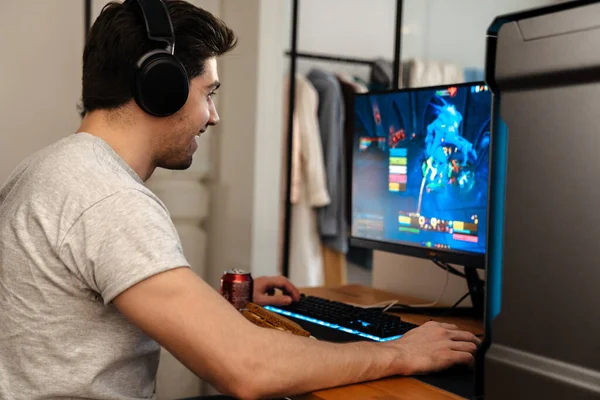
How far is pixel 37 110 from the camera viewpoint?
8.10 feet

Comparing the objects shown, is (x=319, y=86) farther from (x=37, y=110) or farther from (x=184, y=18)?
(x=184, y=18)

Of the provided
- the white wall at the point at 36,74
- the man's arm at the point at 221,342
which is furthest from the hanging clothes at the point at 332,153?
the man's arm at the point at 221,342

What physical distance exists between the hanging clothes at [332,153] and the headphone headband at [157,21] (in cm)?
235

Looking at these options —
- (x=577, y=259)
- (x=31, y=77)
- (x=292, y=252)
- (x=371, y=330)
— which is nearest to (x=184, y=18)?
(x=371, y=330)

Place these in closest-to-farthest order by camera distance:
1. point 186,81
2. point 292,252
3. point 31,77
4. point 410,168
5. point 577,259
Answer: point 577,259, point 186,81, point 410,168, point 31,77, point 292,252

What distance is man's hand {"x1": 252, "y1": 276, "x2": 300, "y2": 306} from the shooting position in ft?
4.80

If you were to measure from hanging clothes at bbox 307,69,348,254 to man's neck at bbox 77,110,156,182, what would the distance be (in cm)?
233

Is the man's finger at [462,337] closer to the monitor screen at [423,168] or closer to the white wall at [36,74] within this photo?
the monitor screen at [423,168]

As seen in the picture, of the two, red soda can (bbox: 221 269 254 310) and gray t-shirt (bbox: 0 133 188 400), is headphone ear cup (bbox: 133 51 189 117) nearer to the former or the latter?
gray t-shirt (bbox: 0 133 188 400)

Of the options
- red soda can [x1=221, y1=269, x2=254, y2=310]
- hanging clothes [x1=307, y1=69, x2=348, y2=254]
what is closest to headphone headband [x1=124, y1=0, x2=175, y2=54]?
red soda can [x1=221, y1=269, x2=254, y2=310]

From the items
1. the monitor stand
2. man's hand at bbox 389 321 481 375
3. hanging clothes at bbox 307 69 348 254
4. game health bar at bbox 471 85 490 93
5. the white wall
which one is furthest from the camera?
hanging clothes at bbox 307 69 348 254

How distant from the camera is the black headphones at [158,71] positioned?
1.02 meters

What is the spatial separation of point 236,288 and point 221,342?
50 cm

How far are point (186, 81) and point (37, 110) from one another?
159 centimetres
